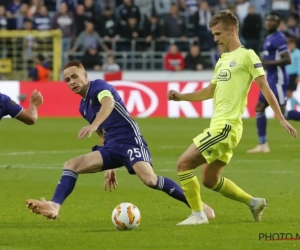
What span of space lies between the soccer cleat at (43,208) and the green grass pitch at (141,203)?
0.19 meters

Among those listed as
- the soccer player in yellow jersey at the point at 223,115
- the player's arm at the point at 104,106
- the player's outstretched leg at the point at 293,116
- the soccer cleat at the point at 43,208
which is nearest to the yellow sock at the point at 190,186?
the soccer player in yellow jersey at the point at 223,115

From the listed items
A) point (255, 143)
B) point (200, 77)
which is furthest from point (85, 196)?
point (200, 77)

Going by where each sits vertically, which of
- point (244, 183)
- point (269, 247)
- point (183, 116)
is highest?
point (269, 247)

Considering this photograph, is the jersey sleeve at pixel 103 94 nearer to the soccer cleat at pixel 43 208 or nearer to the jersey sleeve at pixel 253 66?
the soccer cleat at pixel 43 208

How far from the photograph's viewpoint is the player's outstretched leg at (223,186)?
9.16 metres

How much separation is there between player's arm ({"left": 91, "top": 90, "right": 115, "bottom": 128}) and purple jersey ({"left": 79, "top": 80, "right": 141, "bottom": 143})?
7.5 inches

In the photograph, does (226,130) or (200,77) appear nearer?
(226,130)

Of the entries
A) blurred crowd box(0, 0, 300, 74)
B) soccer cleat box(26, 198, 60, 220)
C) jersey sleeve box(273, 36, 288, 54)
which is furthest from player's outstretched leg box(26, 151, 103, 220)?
blurred crowd box(0, 0, 300, 74)

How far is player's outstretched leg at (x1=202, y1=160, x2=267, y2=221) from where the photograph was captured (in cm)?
916

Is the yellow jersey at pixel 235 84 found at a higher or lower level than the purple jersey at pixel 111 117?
higher

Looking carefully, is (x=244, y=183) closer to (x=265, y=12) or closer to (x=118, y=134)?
(x=118, y=134)

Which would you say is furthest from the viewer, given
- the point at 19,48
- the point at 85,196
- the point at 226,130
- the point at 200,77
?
the point at 19,48

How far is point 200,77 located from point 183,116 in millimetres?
2945

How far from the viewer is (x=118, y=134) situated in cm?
948
